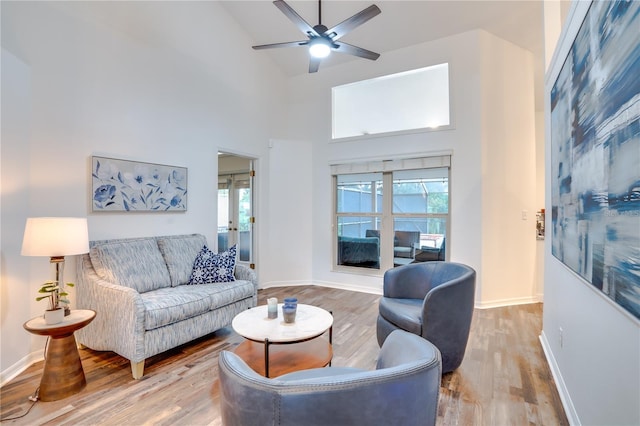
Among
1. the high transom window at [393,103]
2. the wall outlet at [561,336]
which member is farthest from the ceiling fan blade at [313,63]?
the wall outlet at [561,336]

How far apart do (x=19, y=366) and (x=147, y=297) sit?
994mm

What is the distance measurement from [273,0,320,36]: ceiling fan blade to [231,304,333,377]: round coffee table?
253cm

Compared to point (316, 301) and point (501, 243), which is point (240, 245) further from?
point (501, 243)

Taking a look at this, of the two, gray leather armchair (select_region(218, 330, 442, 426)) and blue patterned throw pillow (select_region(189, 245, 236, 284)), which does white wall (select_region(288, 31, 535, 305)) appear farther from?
gray leather armchair (select_region(218, 330, 442, 426))

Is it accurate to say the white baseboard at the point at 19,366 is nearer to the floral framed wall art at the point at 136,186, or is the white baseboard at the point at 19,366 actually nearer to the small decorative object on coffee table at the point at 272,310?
the floral framed wall art at the point at 136,186

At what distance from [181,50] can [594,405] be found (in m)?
4.83

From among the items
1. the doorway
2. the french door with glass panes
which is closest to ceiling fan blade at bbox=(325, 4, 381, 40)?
the doorway

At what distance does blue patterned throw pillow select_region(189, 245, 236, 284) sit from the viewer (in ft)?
10.9

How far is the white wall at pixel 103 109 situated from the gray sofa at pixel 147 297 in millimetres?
295

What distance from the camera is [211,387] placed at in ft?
7.32

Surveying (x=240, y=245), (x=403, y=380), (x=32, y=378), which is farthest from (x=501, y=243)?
(x=32, y=378)

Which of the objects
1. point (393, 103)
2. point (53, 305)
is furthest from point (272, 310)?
point (393, 103)

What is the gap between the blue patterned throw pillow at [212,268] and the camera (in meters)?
3.32

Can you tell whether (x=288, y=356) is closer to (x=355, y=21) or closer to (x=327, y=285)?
(x=355, y=21)
